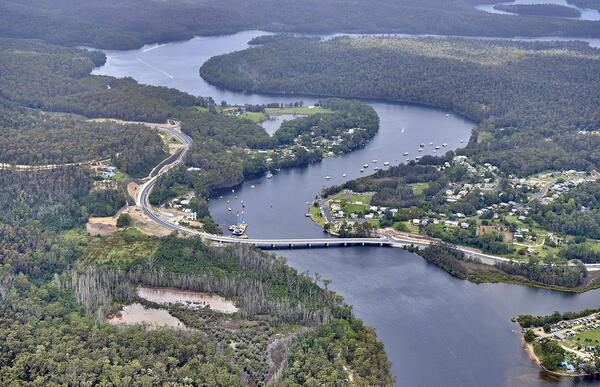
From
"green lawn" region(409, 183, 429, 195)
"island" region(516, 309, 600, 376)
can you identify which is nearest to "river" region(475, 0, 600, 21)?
"green lawn" region(409, 183, 429, 195)

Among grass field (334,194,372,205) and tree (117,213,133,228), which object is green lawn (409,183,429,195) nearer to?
grass field (334,194,372,205)

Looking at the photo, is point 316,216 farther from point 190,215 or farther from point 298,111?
point 298,111

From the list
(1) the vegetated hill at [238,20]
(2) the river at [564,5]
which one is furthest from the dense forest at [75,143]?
(2) the river at [564,5]

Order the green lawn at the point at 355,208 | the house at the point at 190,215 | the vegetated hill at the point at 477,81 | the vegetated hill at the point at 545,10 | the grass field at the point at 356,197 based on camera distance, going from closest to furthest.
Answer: the house at the point at 190,215 < the green lawn at the point at 355,208 < the grass field at the point at 356,197 < the vegetated hill at the point at 477,81 < the vegetated hill at the point at 545,10

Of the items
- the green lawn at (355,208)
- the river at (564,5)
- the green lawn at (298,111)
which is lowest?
the green lawn at (355,208)

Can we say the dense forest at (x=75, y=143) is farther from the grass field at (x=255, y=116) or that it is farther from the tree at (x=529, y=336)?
the tree at (x=529, y=336)

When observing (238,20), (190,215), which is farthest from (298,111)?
(238,20)
